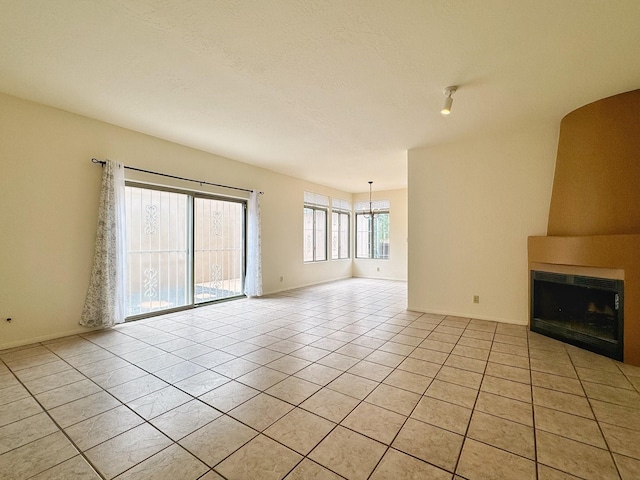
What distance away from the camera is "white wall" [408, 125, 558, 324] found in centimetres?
397

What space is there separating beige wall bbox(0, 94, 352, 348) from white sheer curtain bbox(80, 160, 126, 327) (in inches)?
5.4

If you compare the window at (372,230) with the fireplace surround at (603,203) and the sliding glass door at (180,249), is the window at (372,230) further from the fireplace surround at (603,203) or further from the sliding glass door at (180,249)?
the fireplace surround at (603,203)

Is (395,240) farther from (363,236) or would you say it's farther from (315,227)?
(315,227)

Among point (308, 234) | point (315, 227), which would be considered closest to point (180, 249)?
point (308, 234)

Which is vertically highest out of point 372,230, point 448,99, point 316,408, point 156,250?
point 448,99

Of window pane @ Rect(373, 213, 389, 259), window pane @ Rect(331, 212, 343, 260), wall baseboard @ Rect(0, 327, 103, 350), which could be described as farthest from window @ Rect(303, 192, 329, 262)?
wall baseboard @ Rect(0, 327, 103, 350)

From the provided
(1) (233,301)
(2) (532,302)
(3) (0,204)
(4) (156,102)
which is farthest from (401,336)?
(3) (0,204)

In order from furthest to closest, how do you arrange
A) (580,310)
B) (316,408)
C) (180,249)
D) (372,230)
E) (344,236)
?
(344,236) → (372,230) → (180,249) → (580,310) → (316,408)

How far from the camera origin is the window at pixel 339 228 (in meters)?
8.68

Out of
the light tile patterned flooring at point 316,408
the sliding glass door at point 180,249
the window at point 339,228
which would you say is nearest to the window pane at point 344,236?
the window at point 339,228

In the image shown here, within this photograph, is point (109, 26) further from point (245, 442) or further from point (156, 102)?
point (245, 442)

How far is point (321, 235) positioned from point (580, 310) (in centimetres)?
583

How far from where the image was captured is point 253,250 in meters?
5.88

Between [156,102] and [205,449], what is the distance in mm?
3394
